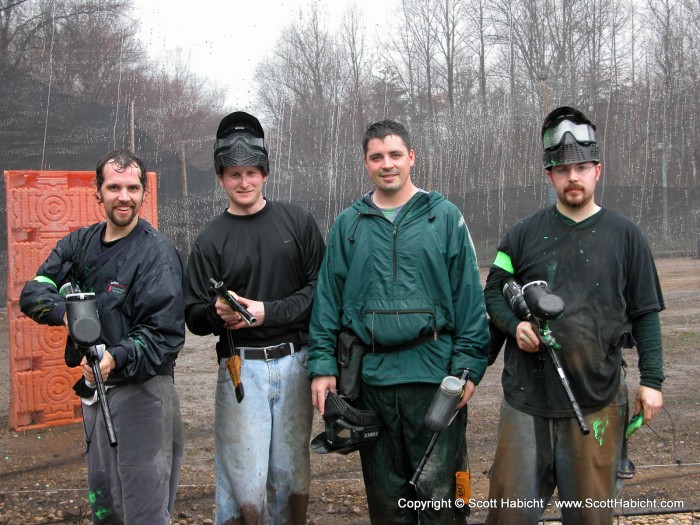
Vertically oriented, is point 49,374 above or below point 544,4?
below

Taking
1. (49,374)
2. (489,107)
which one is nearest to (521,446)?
(49,374)

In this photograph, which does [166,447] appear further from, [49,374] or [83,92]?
[83,92]

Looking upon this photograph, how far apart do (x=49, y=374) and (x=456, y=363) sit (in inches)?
189

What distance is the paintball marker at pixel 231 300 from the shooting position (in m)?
3.33

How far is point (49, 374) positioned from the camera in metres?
6.71

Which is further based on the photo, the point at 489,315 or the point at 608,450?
the point at 489,315

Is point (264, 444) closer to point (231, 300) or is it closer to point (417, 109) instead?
point (231, 300)

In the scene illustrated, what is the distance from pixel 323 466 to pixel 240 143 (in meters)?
2.97

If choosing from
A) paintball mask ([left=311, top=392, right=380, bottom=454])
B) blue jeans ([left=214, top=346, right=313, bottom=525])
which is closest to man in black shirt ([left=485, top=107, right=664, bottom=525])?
paintball mask ([left=311, top=392, right=380, bottom=454])

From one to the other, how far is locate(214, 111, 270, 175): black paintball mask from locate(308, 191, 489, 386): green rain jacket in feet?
2.19

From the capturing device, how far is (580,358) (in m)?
3.24

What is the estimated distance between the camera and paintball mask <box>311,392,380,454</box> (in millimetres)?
3363

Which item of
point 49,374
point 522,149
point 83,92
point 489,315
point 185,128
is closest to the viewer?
point 489,315

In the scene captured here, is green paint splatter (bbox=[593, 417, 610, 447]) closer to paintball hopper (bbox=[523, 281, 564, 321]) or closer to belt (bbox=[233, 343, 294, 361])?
paintball hopper (bbox=[523, 281, 564, 321])
